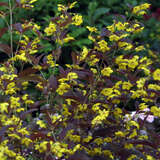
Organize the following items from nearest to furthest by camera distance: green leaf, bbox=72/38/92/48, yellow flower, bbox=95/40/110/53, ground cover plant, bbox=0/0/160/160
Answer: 1. ground cover plant, bbox=0/0/160/160
2. yellow flower, bbox=95/40/110/53
3. green leaf, bbox=72/38/92/48

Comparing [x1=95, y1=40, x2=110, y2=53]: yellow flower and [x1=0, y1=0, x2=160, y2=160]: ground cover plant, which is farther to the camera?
[x1=95, y1=40, x2=110, y2=53]: yellow flower

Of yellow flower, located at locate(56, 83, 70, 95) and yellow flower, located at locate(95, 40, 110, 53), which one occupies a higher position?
yellow flower, located at locate(95, 40, 110, 53)

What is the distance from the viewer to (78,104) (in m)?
2.11

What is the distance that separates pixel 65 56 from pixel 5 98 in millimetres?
2337

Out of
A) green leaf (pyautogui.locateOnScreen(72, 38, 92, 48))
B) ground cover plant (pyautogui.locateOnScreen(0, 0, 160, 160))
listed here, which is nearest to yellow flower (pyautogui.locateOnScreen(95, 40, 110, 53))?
ground cover plant (pyautogui.locateOnScreen(0, 0, 160, 160))

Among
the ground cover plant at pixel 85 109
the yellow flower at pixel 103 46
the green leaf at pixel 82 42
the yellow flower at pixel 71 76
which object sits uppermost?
the yellow flower at pixel 103 46

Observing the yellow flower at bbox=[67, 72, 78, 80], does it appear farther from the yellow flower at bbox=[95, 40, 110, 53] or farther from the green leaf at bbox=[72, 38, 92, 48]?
the green leaf at bbox=[72, 38, 92, 48]

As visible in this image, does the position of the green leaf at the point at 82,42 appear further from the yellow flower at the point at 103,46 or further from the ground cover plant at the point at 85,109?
the yellow flower at the point at 103,46

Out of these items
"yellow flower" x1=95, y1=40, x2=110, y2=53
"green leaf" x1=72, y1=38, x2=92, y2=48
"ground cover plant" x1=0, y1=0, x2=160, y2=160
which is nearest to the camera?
"ground cover plant" x1=0, y1=0, x2=160, y2=160

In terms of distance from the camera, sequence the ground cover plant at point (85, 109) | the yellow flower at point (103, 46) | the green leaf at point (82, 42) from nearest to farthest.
A: 1. the ground cover plant at point (85, 109)
2. the yellow flower at point (103, 46)
3. the green leaf at point (82, 42)

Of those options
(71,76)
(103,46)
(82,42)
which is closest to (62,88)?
(71,76)

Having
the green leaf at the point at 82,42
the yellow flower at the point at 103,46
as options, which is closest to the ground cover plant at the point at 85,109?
the yellow flower at the point at 103,46

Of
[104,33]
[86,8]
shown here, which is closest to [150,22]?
[86,8]

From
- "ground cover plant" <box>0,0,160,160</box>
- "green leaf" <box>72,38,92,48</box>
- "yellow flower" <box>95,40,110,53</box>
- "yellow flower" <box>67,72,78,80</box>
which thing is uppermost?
"yellow flower" <box>95,40,110,53</box>
